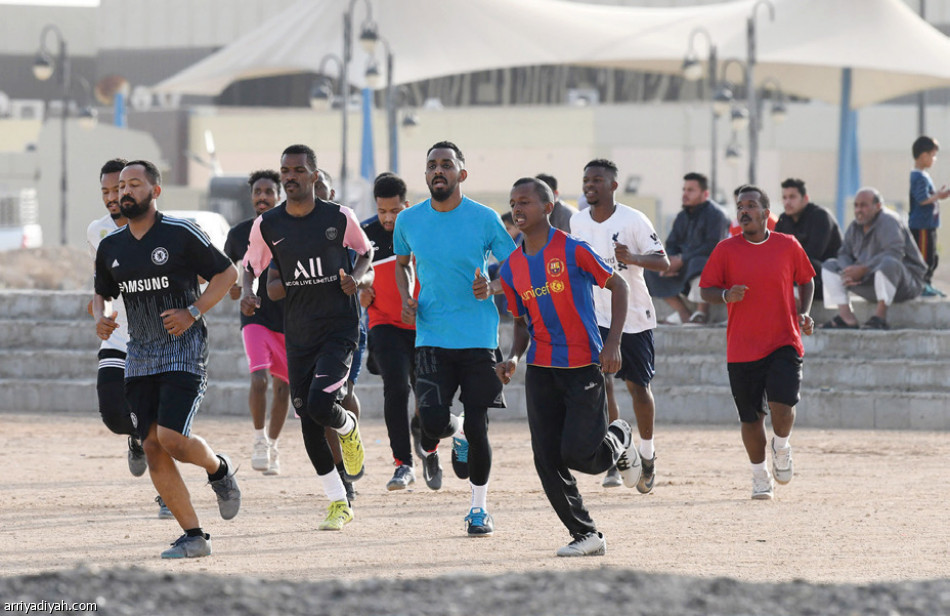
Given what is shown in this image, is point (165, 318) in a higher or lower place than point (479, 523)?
higher

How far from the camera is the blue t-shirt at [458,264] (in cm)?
836

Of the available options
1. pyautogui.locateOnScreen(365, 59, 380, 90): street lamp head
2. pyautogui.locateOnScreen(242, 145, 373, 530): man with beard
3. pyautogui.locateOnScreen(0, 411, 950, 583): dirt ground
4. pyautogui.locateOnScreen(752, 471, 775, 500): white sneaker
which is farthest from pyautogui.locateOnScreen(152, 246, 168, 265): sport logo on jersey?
pyautogui.locateOnScreen(365, 59, 380, 90): street lamp head

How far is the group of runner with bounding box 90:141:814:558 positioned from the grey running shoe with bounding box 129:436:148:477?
0.01 metres

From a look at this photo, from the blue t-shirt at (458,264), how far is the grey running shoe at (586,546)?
133 centimetres

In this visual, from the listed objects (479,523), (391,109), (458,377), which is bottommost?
(479,523)

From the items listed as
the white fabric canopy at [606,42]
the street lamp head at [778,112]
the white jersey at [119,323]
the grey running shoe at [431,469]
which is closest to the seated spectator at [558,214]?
the grey running shoe at [431,469]

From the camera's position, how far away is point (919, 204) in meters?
16.7

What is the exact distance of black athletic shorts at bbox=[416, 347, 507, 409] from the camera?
27.4ft

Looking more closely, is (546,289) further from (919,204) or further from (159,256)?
(919,204)

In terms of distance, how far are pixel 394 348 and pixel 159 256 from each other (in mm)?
2789

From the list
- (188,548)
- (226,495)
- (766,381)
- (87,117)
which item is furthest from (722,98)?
(188,548)

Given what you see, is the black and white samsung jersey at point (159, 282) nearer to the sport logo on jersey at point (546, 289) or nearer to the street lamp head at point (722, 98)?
the sport logo on jersey at point (546, 289)

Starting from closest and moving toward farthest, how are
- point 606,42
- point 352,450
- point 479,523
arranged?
point 479,523
point 352,450
point 606,42

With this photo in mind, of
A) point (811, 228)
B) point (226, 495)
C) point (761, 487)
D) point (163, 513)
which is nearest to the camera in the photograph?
point (226, 495)
